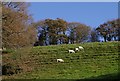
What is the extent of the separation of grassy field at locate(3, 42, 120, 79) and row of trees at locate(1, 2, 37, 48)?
157cm

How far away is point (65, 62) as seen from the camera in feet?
93.9

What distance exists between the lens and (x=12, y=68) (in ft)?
87.5

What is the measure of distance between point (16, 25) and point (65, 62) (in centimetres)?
600

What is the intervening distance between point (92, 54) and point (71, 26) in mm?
38727

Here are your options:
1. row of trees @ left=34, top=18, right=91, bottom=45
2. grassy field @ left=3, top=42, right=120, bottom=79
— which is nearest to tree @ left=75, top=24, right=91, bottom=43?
row of trees @ left=34, top=18, right=91, bottom=45

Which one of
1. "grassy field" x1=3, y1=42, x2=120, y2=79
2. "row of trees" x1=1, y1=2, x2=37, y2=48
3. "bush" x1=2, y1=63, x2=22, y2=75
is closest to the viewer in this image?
"grassy field" x1=3, y1=42, x2=120, y2=79

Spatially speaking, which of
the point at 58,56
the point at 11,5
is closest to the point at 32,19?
the point at 11,5

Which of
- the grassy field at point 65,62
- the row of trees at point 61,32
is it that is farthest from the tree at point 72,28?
the grassy field at point 65,62

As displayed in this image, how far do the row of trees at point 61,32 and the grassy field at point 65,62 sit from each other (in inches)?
1166

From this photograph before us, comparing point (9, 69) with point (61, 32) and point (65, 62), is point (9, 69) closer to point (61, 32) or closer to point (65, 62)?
point (65, 62)

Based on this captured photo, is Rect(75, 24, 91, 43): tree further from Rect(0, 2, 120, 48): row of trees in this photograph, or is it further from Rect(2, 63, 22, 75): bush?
Rect(2, 63, 22, 75): bush

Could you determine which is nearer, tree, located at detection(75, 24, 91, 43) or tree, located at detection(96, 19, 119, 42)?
tree, located at detection(96, 19, 119, 42)

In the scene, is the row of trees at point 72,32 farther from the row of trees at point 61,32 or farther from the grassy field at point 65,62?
the grassy field at point 65,62

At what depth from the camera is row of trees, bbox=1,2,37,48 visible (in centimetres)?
2481
